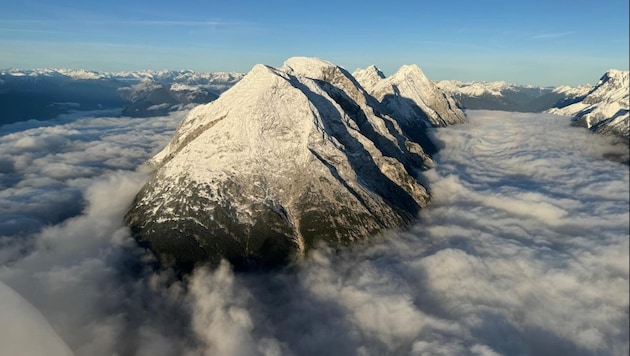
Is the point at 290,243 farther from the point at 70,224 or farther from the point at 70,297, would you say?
the point at 70,224

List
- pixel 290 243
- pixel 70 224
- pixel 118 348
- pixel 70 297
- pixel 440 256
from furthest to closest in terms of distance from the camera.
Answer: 1. pixel 70 224
2. pixel 290 243
3. pixel 440 256
4. pixel 70 297
5. pixel 118 348

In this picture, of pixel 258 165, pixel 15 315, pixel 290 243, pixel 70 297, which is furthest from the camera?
pixel 258 165

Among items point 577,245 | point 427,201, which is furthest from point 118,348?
point 427,201

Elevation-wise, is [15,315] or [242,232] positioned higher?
[15,315]

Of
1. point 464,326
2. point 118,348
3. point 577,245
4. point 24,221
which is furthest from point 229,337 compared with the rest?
point 24,221

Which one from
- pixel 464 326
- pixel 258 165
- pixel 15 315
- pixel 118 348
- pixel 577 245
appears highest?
pixel 15 315

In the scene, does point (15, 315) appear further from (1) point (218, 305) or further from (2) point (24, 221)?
(2) point (24, 221)

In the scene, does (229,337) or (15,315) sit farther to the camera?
(229,337)
